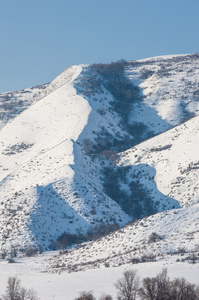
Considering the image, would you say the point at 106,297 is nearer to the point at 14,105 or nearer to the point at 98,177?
the point at 98,177

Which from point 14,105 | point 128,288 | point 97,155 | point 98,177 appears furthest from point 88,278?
point 14,105

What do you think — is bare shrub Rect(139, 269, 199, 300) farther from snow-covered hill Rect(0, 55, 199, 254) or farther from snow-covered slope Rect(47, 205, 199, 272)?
snow-covered hill Rect(0, 55, 199, 254)

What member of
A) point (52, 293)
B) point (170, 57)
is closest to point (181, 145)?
point (52, 293)

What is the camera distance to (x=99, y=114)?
429 feet

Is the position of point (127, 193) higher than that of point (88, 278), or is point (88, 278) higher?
point (127, 193)

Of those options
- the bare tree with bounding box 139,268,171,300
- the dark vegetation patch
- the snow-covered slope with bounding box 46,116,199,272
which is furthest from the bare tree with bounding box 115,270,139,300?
the dark vegetation patch

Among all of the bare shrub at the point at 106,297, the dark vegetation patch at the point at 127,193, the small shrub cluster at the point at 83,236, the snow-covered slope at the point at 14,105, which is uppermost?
the snow-covered slope at the point at 14,105

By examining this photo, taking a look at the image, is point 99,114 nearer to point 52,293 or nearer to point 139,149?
point 139,149

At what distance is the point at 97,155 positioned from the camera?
109500mm

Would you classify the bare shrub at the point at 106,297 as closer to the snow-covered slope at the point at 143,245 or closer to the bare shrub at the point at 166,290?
the bare shrub at the point at 166,290

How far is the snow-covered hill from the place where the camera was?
8406 cm

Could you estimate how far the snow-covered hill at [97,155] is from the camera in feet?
276

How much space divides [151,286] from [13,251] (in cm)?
3764

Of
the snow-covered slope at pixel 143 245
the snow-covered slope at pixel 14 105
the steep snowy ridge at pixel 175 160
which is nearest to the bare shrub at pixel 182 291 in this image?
the snow-covered slope at pixel 143 245
